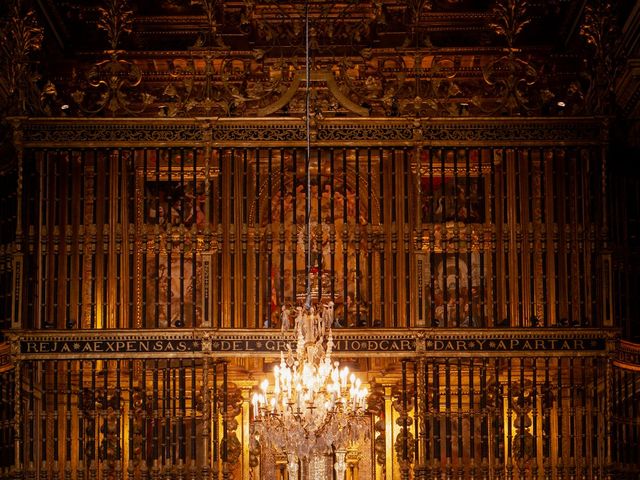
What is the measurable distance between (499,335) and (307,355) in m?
2.87

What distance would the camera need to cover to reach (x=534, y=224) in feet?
51.6

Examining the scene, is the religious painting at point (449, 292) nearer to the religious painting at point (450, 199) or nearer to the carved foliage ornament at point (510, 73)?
the religious painting at point (450, 199)

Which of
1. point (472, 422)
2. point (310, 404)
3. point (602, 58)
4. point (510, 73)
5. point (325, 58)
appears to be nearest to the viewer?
point (310, 404)

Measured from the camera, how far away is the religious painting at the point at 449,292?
51.0 ft

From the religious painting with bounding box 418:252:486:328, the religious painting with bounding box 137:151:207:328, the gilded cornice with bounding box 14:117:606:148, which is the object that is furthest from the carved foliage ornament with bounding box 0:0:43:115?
the religious painting with bounding box 418:252:486:328

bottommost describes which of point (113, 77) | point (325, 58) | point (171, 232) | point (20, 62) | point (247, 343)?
point (247, 343)

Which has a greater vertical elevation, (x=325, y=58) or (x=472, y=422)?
(x=325, y=58)

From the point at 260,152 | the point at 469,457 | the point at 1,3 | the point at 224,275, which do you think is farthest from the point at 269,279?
the point at 1,3

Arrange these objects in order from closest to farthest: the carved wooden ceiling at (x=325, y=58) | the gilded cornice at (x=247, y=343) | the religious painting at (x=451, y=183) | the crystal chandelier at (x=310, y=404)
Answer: the crystal chandelier at (x=310, y=404), the gilded cornice at (x=247, y=343), the religious painting at (x=451, y=183), the carved wooden ceiling at (x=325, y=58)

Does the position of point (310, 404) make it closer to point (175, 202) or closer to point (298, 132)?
point (298, 132)

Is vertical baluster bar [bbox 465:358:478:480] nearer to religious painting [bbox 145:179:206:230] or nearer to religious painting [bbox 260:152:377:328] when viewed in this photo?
religious painting [bbox 260:152:377:328]

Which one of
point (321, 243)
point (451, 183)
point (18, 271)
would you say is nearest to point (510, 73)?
point (451, 183)

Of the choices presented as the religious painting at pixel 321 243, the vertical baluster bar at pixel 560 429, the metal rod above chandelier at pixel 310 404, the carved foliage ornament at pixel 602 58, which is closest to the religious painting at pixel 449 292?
the religious painting at pixel 321 243

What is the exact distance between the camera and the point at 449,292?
17391 millimetres
